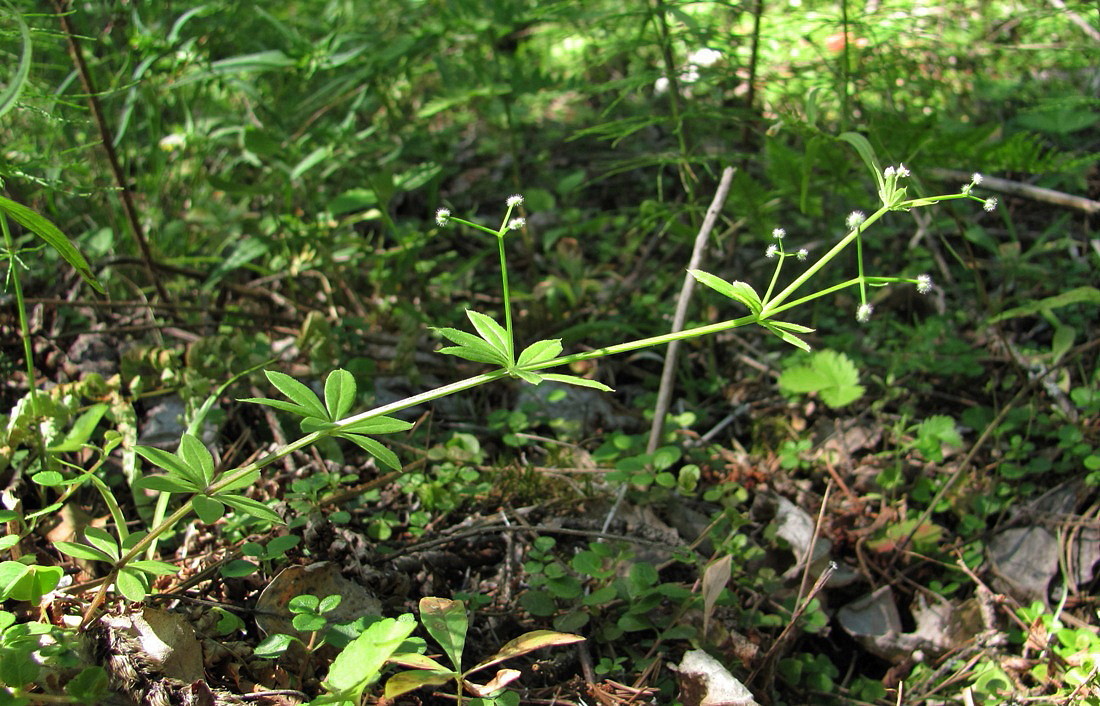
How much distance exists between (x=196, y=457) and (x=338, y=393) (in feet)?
0.87

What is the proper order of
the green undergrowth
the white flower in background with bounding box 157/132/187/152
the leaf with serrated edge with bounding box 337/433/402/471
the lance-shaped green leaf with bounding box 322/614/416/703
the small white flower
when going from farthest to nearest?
the white flower in background with bounding box 157/132/187/152 → the small white flower → the green undergrowth → the leaf with serrated edge with bounding box 337/433/402/471 → the lance-shaped green leaf with bounding box 322/614/416/703

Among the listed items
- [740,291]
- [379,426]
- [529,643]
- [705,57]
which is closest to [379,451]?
[379,426]

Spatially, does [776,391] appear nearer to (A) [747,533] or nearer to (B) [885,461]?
(B) [885,461]

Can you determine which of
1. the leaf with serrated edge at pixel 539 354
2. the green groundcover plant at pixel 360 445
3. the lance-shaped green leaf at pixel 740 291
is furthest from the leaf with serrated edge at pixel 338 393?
the lance-shaped green leaf at pixel 740 291

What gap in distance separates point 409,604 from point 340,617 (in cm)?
15

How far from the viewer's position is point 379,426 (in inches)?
54.3

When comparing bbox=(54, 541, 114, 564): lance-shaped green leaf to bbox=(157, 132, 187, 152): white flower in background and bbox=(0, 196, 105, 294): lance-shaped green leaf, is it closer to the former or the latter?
bbox=(0, 196, 105, 294): lance-shaped green leaf

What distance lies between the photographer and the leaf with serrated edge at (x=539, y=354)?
1427 mm

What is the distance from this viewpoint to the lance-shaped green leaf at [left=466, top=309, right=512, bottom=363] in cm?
140

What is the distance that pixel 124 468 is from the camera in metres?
1.92

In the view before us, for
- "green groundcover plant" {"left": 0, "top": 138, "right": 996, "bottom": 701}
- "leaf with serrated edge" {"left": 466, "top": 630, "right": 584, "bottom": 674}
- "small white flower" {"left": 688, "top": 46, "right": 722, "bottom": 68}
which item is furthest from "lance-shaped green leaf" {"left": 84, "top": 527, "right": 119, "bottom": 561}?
"small white flower" {"left": 688, "top": 46, "right": 722, "bottom": 68}

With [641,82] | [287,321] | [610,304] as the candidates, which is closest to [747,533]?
[610,304]

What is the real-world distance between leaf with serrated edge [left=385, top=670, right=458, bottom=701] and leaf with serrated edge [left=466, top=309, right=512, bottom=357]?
1.76 ft

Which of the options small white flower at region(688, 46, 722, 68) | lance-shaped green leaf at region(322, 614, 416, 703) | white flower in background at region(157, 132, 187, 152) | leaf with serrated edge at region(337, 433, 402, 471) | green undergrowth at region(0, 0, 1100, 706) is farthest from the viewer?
white flower in background at region(157, 132, 187, 152)
